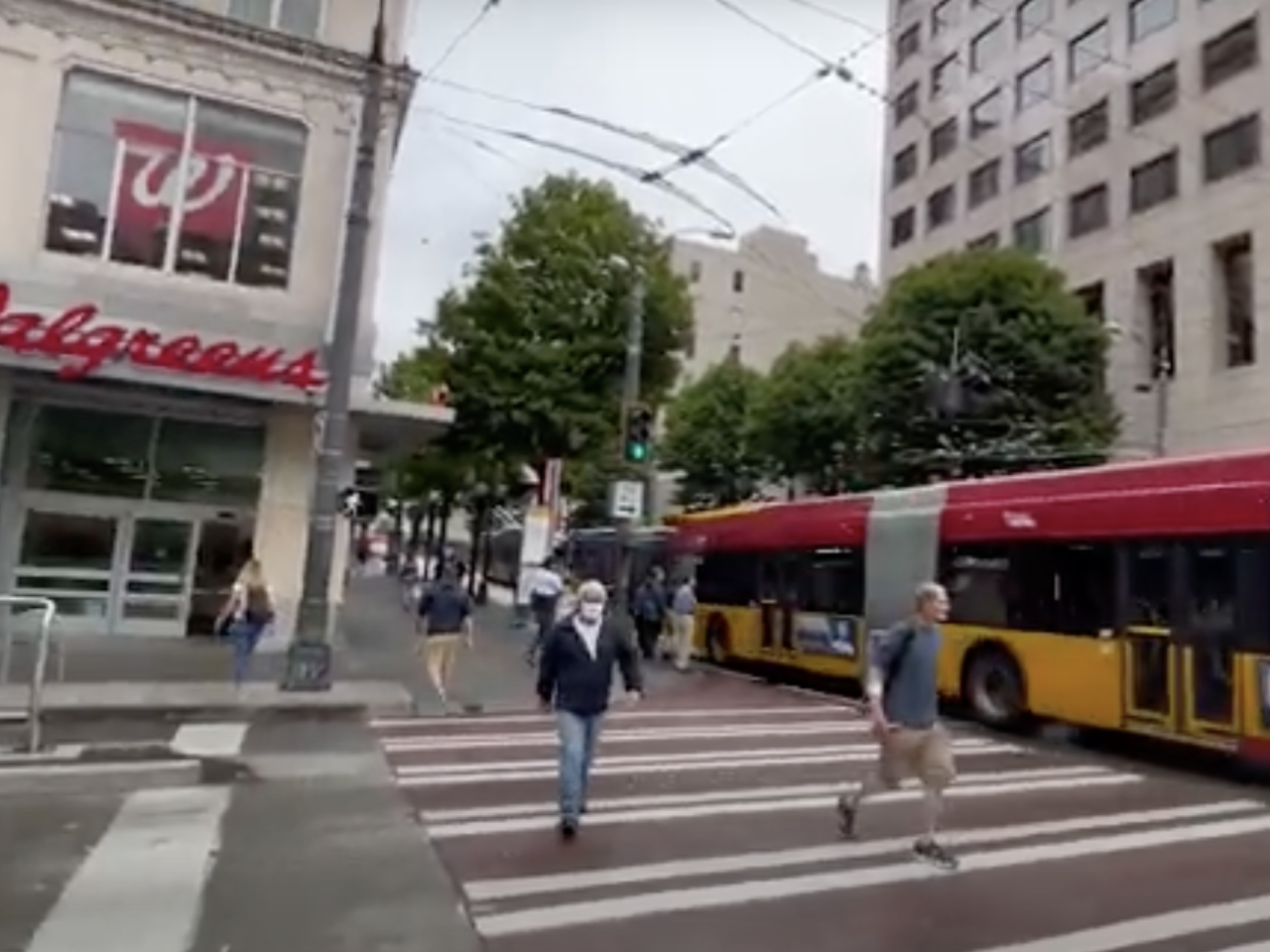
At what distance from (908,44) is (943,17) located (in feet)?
6.68

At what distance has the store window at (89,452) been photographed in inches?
732

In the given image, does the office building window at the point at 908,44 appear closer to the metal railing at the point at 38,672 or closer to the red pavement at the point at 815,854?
the red pavement at the point at 815,854

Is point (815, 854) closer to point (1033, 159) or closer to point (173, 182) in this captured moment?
point (173, 182)

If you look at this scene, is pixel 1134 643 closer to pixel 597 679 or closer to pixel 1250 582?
pixel 1250 582

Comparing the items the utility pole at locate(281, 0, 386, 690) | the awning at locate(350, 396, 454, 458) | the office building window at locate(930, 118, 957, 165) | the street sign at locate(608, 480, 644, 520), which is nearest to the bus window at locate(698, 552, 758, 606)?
the street sign at locate(608, 480, 644, 520)

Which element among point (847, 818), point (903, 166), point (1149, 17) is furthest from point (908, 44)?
point (847, 818)

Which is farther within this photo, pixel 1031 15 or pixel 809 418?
pixel 1031 15

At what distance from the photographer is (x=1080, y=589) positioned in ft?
42.7

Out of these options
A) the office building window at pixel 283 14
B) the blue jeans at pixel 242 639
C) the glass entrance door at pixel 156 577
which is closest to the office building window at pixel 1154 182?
the office building window at pixel 283 14

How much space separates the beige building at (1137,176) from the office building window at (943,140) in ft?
0.29

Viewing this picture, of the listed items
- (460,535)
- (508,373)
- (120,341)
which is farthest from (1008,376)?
(460,535)

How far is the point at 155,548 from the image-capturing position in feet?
63.6

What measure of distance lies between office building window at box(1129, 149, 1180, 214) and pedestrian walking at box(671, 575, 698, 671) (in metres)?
22.9

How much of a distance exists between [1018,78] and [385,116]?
98.5ft
